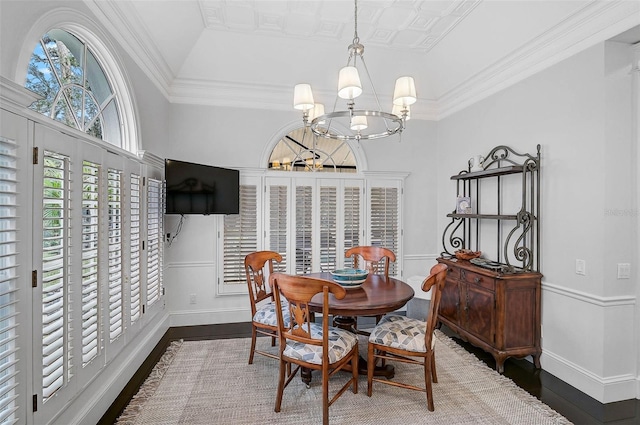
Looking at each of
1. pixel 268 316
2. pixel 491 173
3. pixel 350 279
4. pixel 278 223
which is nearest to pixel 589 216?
pixel 491 173

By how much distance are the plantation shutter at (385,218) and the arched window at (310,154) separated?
0.50m

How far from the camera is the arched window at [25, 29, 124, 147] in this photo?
73.1 inches

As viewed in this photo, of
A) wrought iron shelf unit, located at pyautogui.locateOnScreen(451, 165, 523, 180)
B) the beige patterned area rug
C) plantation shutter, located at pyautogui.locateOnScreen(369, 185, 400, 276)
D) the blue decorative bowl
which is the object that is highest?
wrought iron shelf unit, located at pyautogui.locateOnScreen(451, 165, 523, 180)

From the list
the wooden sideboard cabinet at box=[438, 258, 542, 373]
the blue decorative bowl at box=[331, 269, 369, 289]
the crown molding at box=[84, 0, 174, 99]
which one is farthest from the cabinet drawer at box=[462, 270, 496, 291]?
the crown molding at box=[84, 0, 174, 99]

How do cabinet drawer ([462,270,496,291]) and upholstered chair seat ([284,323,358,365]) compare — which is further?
cabinet drawer ([462,270,496,291])

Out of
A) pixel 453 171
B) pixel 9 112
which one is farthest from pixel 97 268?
pixel 453 171

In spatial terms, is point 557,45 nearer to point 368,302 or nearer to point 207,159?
point 368,302

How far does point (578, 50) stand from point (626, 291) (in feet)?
6.43

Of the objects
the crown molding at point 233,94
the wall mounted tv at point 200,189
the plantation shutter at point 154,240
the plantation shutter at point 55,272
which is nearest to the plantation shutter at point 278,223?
the wall mounted tv at point 200,189

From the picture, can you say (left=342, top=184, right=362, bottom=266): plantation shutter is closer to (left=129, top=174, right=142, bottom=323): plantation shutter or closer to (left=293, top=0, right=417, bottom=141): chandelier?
(left=293, top=0, right=417, bottom=141): chandelier

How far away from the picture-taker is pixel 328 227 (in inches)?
170

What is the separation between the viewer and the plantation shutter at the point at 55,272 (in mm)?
1671

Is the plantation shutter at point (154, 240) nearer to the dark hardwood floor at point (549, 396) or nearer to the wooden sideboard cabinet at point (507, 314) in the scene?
the dark hardwood floor at point (549, 396)

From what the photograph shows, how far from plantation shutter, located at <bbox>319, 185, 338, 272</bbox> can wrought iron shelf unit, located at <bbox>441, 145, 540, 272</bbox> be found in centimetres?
150
